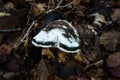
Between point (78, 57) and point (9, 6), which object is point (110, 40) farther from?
point (9, 6)

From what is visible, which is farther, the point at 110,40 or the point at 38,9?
the point at 38,9

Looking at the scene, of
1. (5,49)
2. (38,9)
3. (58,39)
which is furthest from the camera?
(38,9)

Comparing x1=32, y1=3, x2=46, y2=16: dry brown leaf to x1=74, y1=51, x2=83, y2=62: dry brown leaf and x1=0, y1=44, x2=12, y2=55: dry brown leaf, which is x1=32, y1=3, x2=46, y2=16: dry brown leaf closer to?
x1=0, y1=44, x2=12, y2=55: dry brown leaf

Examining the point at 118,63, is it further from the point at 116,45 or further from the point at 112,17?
the point at 112,17

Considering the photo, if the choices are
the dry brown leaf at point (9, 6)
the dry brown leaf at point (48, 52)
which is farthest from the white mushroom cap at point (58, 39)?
the dry brown leaf at point (9, 6)

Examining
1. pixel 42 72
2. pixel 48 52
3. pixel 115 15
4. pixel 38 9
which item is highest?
pixel 38 9

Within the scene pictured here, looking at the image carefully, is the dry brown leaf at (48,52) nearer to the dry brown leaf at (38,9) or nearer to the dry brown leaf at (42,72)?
the dry brown leaf at (42,72)

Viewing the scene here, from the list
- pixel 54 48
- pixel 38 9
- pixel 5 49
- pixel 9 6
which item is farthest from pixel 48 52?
pixel 9 6

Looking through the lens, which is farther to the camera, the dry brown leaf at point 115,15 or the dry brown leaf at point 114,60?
the dry brown leaf at point 115,15

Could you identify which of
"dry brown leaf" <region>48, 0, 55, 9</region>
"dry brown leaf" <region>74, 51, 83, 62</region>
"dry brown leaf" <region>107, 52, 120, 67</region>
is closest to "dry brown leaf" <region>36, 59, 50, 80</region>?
"dry brown leaf" <region>74, 51, 83, 62</region>
